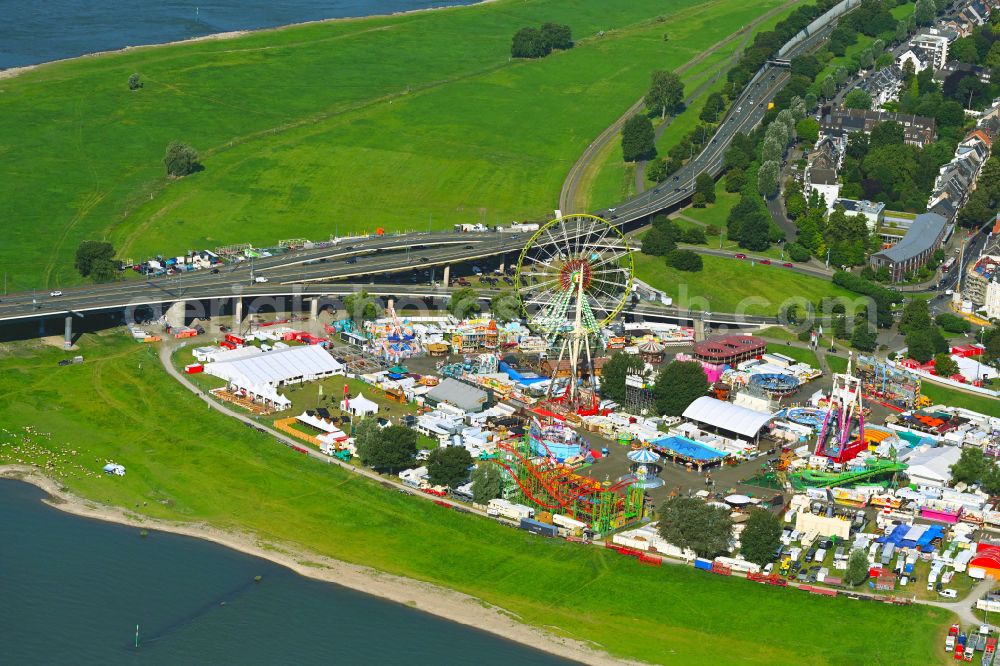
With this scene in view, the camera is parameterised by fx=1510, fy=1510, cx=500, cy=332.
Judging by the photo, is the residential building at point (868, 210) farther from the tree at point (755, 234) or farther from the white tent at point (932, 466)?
the white tent at point (932, 466)

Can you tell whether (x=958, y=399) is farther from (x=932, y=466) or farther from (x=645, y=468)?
(x=645, y=468)

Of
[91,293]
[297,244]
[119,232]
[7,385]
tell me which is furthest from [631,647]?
[119,232]

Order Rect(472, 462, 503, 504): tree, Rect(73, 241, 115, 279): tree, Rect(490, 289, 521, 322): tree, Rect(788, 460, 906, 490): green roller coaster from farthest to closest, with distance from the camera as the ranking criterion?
Rect(73, 241, 115, 279): tree < Rect(490, 289, 521, 322): tree < Rect(788, 460, 906, 490): green roller coaster < Rect(472, 462, 503, 504): tree

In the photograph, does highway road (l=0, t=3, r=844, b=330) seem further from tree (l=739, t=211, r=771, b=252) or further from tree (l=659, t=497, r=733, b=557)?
tree (l=659, t=497, r=733, b=557)


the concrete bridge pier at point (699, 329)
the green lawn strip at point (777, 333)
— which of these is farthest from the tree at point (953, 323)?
the concrete bridge pier at point (699, 329)

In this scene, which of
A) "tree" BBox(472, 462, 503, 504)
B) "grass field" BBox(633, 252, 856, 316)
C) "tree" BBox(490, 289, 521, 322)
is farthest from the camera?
"grass field" BBox(633, 252, 856, 316)

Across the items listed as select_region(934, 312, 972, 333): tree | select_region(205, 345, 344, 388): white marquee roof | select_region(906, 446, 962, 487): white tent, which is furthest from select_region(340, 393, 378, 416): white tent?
select_region(934, 312, 972, 333): tree
